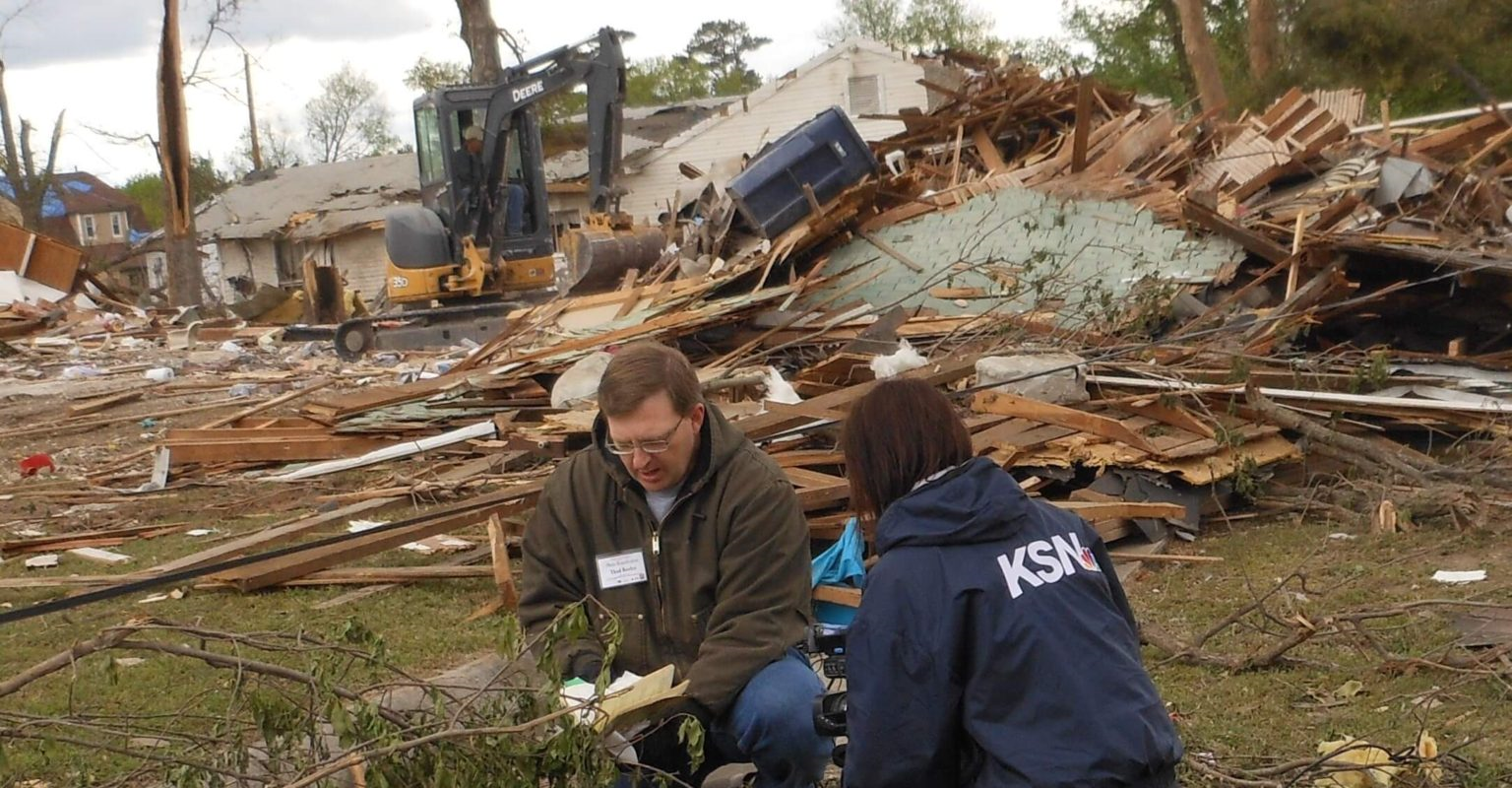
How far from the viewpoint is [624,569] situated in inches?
157

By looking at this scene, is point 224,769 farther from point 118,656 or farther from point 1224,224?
point 1224,224

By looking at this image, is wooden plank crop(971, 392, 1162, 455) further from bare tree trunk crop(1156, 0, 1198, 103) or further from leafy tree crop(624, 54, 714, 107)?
leafy tree crop(624, 54, 714, 107)

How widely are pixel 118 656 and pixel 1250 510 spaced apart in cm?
577

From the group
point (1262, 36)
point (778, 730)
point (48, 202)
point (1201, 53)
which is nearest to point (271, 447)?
point (778, 730)

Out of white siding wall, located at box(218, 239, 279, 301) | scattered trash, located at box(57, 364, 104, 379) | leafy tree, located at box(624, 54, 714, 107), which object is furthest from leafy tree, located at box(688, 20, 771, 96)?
scattered trash, located at box(57, 364, 104, 379)

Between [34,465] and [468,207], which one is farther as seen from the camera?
[468,207]

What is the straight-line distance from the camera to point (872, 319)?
1164 centimetres

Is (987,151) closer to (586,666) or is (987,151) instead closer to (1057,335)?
(1057,335)

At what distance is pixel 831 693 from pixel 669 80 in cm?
7007

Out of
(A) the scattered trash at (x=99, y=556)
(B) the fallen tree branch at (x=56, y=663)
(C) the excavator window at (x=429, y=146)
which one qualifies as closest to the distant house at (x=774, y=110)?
(C) the excavator window at (x=429, y=146)

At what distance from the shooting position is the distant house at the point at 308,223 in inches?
1773

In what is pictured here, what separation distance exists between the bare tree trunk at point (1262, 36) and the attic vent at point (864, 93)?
17.4 meters

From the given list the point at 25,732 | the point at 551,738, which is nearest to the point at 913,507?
the point at 551,738

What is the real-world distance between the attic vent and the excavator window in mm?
23552
